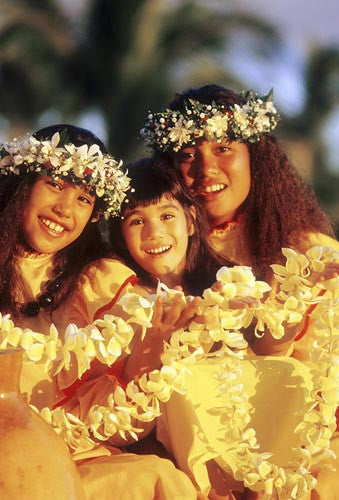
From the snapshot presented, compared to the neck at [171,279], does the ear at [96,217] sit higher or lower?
higher

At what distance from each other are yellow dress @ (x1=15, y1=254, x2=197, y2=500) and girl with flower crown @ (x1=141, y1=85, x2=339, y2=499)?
690 millimetres

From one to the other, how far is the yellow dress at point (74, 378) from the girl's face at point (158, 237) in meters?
0.15

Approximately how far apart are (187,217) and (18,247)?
0.72 meters

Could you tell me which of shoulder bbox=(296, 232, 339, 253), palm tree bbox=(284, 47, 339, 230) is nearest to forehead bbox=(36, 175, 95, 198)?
shoulder bbox=(296, 232, 339, 253)

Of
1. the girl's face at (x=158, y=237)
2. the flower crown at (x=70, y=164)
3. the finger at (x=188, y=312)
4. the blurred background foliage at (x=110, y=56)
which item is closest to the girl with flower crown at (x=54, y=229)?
the flower crown at (x=70, y=164)

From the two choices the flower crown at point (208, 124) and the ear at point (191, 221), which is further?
the flower crown at point (208, 124)

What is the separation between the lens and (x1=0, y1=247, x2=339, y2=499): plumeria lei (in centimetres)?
262

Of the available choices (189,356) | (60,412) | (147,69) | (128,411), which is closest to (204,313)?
(189,356)

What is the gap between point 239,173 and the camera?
412 centimetres

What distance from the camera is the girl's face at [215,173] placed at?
4059 millimetres

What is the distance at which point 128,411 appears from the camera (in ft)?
8.91

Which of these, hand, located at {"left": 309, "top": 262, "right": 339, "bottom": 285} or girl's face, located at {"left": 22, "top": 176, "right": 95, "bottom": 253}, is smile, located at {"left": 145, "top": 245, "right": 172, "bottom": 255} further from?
hand, located at {"left": 309, "top": 262, "right": 339, "bottom": 285}

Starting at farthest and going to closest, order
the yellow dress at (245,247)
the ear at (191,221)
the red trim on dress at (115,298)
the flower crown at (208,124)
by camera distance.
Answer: the flower crown at (208,124)
the ear at (191,221)
the yellow dress at (245,247)
the red trim on dress at (115,298)

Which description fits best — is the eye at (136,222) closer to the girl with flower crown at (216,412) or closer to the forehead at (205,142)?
the forehead at (205,142)
